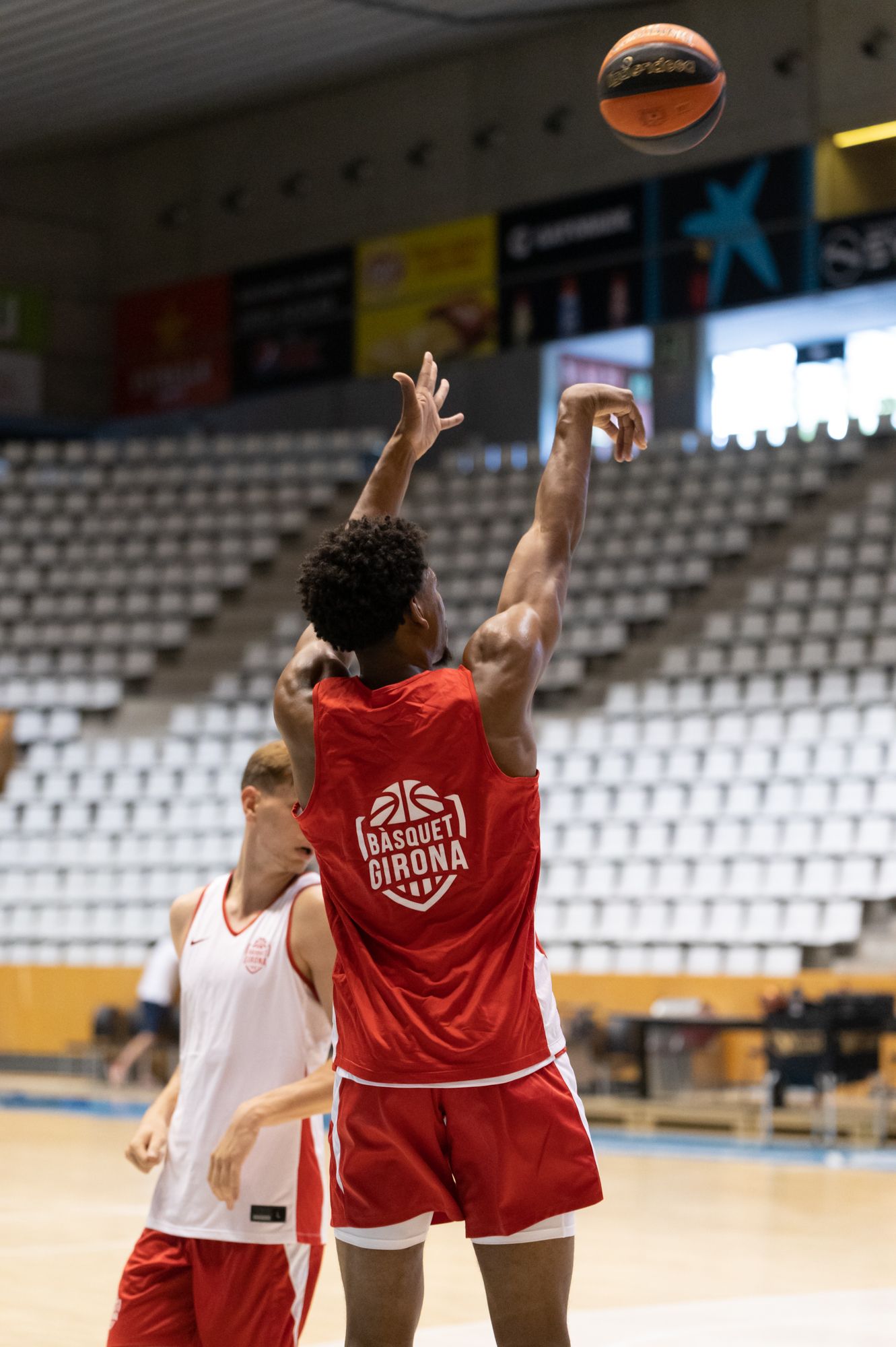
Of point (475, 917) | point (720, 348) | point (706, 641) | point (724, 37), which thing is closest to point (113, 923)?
point (706, 641)

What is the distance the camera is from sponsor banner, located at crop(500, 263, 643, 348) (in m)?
19.3

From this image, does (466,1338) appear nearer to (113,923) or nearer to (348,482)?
(113,923)

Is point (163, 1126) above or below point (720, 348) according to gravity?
below

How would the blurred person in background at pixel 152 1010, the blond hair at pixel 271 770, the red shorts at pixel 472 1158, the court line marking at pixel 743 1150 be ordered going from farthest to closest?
the blurred person in background at pixel 152 1010, the court line marking at pixel 743 1150, the blond hair at pixel 271 770, the red shorts at pixel 472 1158

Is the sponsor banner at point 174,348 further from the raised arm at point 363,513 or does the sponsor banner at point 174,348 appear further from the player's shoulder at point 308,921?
the raised arm at point 363,513

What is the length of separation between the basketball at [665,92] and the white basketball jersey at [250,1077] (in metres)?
2.72

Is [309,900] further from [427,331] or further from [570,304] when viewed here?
Answer: [427,331]

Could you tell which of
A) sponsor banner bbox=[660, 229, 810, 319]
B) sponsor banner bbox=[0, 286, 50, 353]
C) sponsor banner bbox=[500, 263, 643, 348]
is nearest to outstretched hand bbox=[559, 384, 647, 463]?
sponsor banner bbox=[660, 229, 810, 319]

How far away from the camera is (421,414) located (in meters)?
3.21

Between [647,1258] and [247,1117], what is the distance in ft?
14.4

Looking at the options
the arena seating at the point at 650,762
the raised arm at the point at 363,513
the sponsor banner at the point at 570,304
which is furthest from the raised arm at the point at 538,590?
the sponsor banner at the point at 570,304

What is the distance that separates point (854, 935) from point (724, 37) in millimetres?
10940

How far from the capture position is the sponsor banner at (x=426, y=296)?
20.6 metres

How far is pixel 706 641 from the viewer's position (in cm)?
1683
